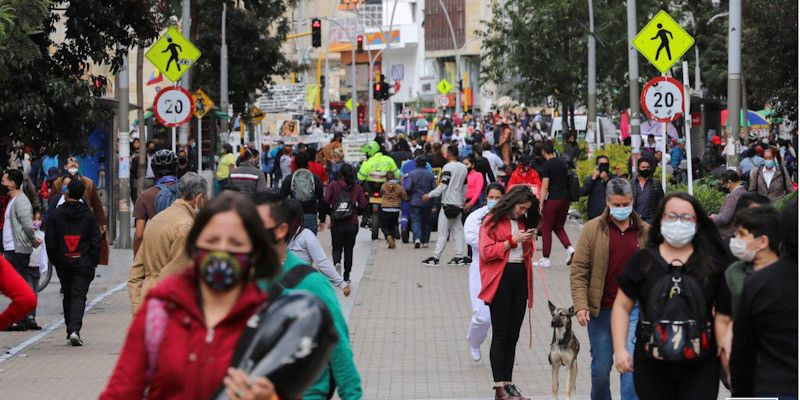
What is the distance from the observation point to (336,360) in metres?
5.93

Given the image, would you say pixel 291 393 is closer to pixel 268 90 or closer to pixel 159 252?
pixel 159 252

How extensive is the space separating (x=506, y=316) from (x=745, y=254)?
12.4 ft

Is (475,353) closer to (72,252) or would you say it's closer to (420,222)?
(72,252)

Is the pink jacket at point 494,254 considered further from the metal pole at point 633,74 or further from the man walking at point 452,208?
the metal pole at point 633,74

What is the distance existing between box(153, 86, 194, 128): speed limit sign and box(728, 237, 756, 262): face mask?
16621 millimetres

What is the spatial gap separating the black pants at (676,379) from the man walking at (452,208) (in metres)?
15.1

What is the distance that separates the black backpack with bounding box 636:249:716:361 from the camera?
23.2ft

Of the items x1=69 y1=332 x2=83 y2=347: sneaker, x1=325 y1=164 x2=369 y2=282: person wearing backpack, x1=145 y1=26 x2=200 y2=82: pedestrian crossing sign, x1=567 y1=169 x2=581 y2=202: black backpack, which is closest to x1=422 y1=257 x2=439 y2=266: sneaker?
x1=567 y1=169 x2=581 y2=202: black backpack

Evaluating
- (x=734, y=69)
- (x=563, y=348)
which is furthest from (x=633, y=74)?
(x=563, y=348)

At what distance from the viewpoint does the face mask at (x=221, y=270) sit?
14.0ft

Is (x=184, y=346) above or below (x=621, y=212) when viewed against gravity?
below

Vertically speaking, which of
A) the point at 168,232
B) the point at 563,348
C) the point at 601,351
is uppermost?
the point at 168,232

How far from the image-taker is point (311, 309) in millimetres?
4168

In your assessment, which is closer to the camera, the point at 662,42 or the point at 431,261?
the point at 662,42
